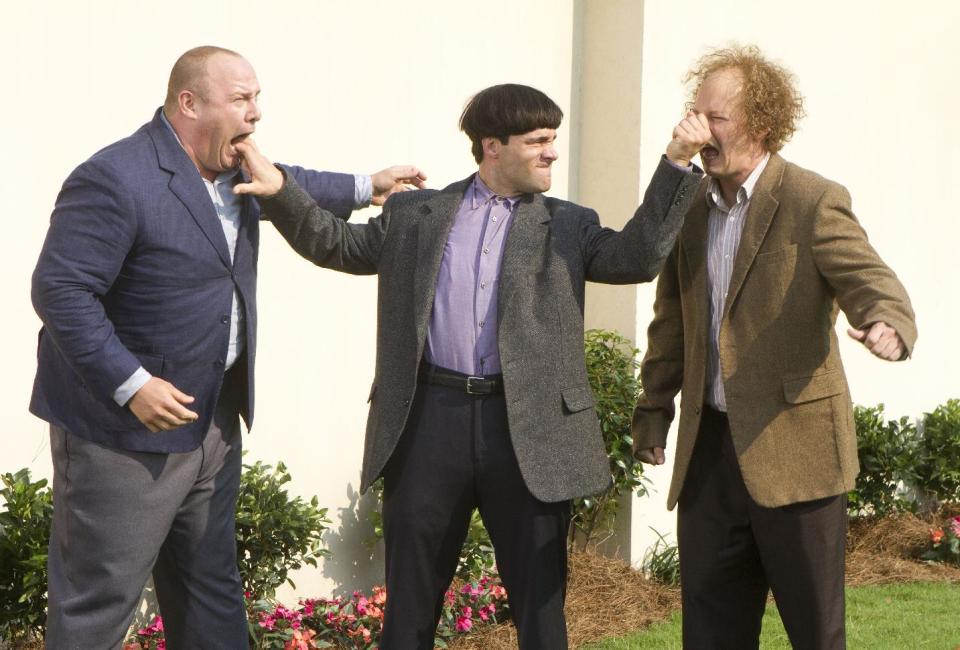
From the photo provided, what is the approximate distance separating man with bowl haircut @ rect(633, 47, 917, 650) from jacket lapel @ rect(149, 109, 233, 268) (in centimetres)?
137

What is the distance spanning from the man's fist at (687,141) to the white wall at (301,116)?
227 centimetres

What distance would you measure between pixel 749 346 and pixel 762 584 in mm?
774

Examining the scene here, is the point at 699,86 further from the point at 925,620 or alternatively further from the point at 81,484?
the point at 925,620

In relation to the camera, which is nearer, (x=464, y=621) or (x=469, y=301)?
(x=469, y=301)

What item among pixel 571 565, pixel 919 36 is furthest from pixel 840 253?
pixel 919 36

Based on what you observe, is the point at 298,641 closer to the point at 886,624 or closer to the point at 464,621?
the point at 464,621

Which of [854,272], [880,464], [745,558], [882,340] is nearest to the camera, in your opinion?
[882,340]

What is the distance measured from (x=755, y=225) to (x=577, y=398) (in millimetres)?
703

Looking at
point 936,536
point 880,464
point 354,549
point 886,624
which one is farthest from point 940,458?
point 354,549

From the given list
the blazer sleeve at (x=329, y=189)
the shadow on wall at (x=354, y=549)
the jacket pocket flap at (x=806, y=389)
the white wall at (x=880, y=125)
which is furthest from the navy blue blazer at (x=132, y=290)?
the white wall at (x=880, y=125)

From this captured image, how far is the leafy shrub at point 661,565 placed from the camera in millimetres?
6418

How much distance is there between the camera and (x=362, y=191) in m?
3.94

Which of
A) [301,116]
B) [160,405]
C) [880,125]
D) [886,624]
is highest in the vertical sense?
[880,125]

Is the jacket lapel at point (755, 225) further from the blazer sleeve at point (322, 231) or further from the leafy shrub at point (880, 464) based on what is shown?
the leafy shrub at point (880, 464)
